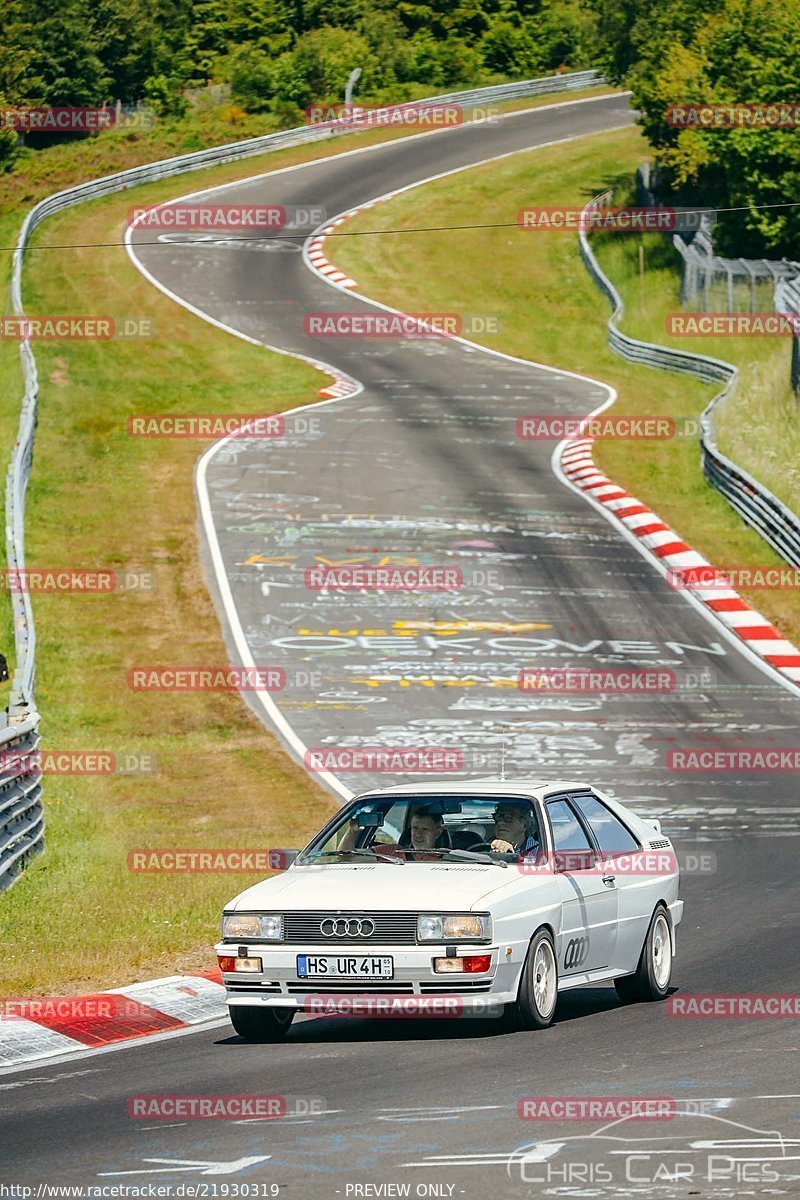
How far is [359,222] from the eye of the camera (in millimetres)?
61344

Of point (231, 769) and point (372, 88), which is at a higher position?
point (372, 88)

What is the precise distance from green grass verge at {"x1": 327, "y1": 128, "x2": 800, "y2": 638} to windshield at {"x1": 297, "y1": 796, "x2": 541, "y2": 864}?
2264 cm

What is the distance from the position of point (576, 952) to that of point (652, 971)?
Result: 87 cm

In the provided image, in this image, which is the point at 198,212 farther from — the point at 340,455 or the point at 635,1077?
the point at 635,1077

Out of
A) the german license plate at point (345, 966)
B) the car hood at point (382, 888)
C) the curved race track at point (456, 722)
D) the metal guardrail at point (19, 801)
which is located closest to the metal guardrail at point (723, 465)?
the curved race track at point (456, 722)

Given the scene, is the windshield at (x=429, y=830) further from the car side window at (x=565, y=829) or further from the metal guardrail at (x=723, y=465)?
the metal guardrail at (x=723, y=465)

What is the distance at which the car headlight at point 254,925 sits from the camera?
10.3 metres

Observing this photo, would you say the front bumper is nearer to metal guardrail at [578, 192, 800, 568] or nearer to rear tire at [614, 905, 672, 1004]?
rear tire at [614, 905, 672, 1004]

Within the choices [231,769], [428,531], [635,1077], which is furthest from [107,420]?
[635,1077]

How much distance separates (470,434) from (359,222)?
75.4ft

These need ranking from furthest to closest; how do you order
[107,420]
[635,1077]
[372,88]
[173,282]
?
[372,88], [173,282], [107,420], [635,1077]

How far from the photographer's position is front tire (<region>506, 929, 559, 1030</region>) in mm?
10281

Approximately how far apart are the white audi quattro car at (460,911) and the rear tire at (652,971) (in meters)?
0.01

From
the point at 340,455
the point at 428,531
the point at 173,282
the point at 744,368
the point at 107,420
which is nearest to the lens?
the point at 428,531
